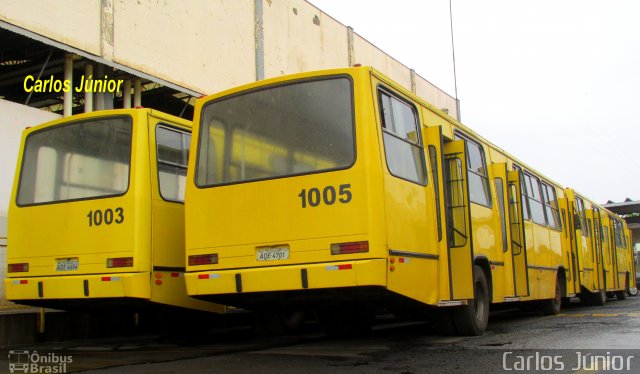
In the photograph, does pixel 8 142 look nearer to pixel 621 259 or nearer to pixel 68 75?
pixel 68 75

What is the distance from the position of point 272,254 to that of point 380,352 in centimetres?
173

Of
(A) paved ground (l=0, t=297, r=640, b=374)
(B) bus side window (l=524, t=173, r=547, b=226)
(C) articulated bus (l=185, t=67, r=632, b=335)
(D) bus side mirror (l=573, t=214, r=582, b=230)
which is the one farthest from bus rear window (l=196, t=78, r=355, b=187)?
(D) bus side mirror (l=573, t=214, r=582, b=230)

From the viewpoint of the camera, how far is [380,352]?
743 cm

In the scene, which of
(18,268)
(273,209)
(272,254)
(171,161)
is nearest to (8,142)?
(18,268)

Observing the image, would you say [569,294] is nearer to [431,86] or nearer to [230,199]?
[230,199]

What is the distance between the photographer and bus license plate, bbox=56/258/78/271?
833 cm

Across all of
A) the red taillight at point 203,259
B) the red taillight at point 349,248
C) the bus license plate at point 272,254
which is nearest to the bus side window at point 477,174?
the red taillight at point 349,248

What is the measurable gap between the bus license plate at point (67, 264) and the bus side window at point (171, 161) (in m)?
1.39

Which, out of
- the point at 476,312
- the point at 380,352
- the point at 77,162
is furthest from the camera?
the point at 476,312

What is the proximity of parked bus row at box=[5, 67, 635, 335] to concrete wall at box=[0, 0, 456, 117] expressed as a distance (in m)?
5.74

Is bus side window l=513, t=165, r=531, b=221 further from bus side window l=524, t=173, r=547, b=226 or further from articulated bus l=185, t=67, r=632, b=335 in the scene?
articulated bus l=185, t=67, r=632, b=335

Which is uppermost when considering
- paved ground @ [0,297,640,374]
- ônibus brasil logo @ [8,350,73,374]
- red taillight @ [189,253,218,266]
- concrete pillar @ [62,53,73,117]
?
concrete pillar @ [62,53,73,117]

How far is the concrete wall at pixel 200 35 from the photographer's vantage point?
46.4ft

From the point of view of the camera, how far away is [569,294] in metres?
14.5
